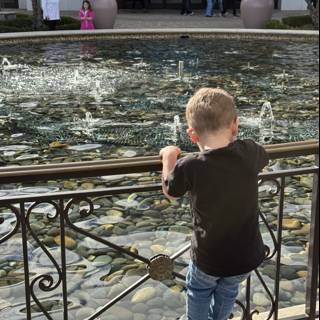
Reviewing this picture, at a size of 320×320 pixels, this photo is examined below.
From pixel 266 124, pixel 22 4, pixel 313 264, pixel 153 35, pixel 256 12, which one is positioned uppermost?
pixel 22 4

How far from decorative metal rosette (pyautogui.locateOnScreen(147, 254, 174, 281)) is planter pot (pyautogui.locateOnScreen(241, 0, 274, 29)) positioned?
1961 centimetres

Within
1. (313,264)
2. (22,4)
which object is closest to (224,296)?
(313,264)

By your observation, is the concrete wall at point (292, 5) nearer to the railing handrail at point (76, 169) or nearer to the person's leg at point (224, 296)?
the railing handrail at point (76, 169)

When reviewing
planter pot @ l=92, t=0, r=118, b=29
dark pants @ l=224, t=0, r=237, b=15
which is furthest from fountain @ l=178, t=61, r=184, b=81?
dark pants @ l=224, t=0, r=237, b=15

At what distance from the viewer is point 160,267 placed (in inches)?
111

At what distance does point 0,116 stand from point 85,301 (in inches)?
226

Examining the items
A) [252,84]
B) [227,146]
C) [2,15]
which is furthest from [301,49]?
[227,146]

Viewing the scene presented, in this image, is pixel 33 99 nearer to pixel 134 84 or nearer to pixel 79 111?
pixel 79 111

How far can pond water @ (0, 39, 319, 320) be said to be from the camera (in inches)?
171

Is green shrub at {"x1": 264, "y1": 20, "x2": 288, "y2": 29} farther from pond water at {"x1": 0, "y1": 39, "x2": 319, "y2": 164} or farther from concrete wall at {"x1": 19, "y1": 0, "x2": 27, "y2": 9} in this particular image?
concrete wall at {"x1": 19, "y1": 0, "x2": 27, "y2": 9}

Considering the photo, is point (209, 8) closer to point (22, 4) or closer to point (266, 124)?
point (22, 4)

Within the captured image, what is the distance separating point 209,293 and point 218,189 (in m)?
0.47

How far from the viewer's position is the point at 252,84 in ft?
38.5

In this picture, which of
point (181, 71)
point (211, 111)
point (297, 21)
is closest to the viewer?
point (211, 111)
